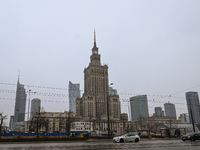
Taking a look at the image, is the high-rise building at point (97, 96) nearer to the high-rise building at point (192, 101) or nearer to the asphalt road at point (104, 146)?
the high-rise building at point (192, 101)

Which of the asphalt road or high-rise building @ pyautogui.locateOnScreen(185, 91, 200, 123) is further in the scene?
high-rise building @ pyautogui.locateOnScreen(185, 91, 200, 123)

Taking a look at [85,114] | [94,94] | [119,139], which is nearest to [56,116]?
[85,114]

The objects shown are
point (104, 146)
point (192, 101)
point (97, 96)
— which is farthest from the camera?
point (97, 96)

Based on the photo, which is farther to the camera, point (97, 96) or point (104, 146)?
point (97, 96)

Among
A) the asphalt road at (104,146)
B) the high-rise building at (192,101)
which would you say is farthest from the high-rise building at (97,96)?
the asphalt road at (104,146)

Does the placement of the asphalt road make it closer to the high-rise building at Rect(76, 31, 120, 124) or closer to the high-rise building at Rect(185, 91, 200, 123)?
the high-rise building at Rect(185, 91, 200, 123)

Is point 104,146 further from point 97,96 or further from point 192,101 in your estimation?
point 97,96

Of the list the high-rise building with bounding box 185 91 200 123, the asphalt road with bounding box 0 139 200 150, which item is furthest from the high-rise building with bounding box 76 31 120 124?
the asphalt road with bounding box 0 139 200 150

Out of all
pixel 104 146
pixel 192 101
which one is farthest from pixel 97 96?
pixel 104 146

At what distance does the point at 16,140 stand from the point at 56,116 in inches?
5565

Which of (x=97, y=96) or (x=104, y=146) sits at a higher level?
(x=97, y=96)

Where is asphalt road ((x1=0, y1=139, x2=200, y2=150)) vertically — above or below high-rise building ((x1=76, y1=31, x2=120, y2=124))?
below

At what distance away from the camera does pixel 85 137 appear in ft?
125

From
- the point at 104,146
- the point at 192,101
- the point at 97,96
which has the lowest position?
the point at 104,146
